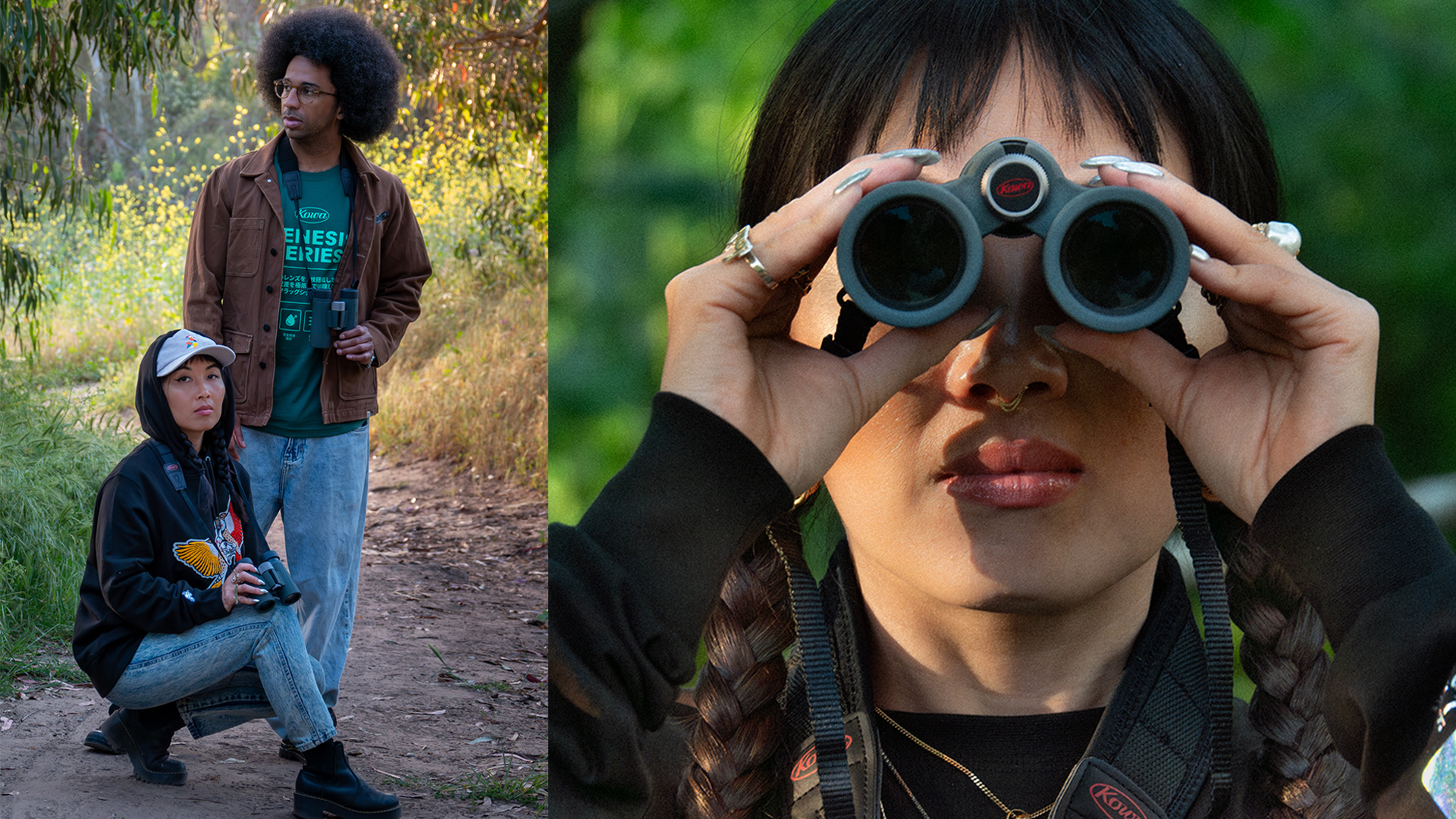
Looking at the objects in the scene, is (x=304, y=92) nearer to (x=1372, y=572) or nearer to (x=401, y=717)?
(x=401, y=717)

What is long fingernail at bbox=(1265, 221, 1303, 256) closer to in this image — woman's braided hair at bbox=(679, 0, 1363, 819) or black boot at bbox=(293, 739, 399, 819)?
woman's braided hair at bbox=(679, 0, 1363, 819)

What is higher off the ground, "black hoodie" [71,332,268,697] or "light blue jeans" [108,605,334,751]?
"black hoodie" [71,332,268,697]

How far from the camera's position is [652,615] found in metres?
1.60

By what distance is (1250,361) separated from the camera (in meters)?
1.60

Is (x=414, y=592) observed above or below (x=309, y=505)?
below

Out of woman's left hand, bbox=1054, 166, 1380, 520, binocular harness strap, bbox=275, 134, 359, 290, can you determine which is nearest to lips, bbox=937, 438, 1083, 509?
woman's left hand, bbox=1054, 166, 1380, 520

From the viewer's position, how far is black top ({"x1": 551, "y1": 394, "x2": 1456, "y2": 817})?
1.49 metres

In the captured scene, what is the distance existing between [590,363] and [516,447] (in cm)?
434

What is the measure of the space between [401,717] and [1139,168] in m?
2.94

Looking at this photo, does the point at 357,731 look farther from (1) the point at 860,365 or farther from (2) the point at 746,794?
(1) the point at 860,365

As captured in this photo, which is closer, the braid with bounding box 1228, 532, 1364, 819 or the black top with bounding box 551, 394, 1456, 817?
the black top with bounding box 551, 394, 1456, 817

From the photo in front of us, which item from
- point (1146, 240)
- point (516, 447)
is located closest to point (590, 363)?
point (1146, 240)

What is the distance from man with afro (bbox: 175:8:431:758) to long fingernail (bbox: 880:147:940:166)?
182cm

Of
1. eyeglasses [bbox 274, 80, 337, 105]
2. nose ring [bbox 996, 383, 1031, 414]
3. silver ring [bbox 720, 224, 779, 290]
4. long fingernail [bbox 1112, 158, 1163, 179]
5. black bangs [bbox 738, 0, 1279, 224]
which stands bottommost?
nose ring [bbox 996, 383, 1031, 414]
